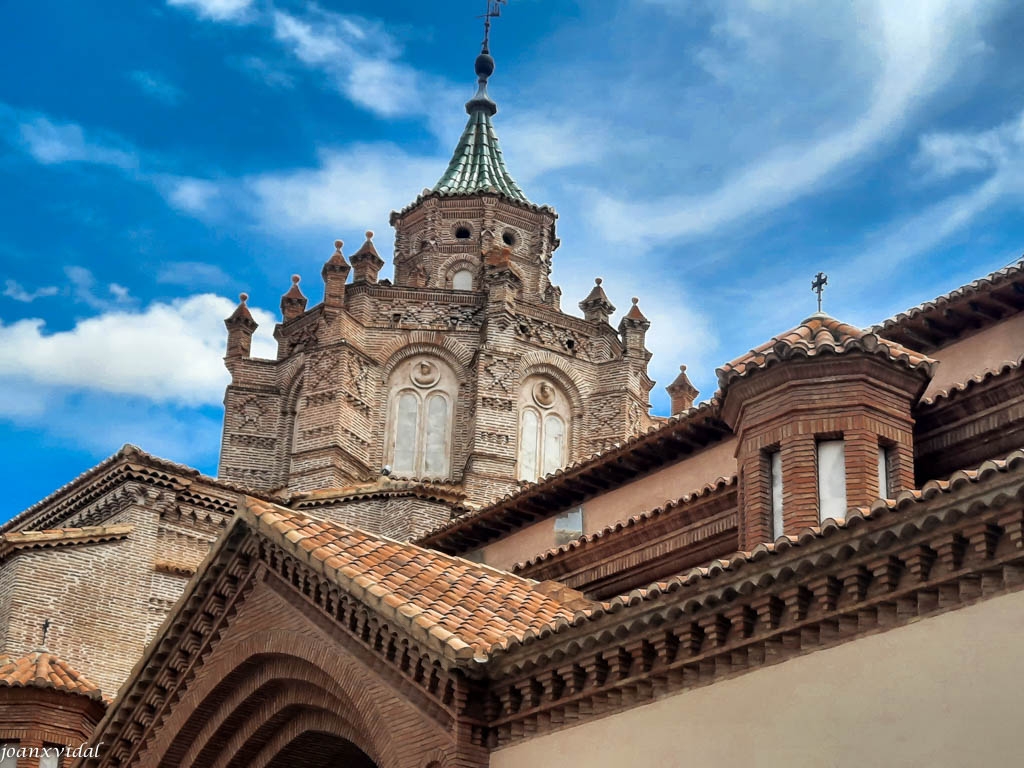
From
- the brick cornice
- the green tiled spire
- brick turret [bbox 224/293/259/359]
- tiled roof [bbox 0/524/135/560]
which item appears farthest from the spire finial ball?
the brick cornice

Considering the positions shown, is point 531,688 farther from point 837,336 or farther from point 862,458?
point 837,336

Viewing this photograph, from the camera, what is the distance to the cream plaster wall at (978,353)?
1531cm

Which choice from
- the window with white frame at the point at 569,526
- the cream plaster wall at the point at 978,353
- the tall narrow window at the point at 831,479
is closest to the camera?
the tall narrow window at the point at 831,479

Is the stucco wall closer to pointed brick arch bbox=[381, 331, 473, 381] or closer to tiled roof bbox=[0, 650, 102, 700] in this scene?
tiled roof bbox=[0, 650, 102, 700]

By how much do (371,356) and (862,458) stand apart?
21.6m

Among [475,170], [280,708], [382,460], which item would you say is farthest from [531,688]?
[475,170]

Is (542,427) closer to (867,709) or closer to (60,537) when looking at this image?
(60,537)

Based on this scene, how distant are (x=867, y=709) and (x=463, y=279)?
2951 cm

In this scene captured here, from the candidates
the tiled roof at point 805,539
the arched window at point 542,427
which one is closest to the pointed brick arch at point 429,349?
the arched window at point 542,427

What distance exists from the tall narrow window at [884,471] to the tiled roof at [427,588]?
9.59 feet

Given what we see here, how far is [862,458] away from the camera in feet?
45.7

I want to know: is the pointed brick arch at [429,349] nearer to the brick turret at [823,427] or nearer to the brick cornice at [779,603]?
the brick turret at [823,427]

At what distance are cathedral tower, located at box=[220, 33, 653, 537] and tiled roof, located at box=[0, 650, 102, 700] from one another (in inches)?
517

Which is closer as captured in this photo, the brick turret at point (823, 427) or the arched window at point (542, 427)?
the brick turret at point (823, 427)
